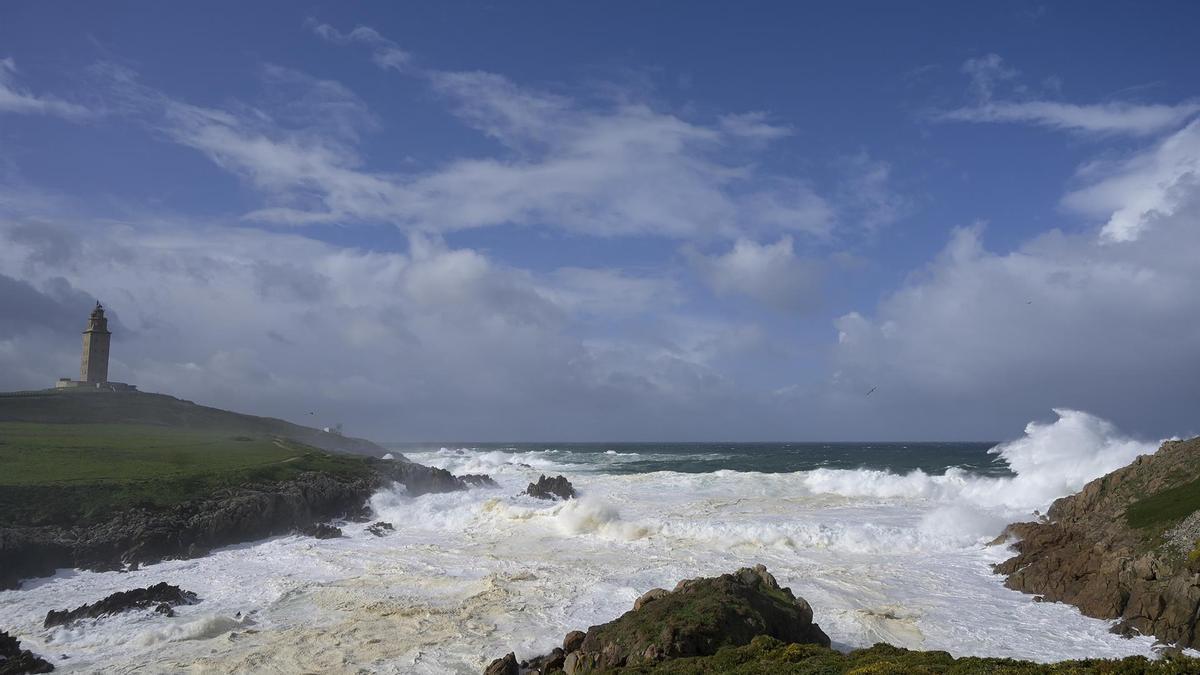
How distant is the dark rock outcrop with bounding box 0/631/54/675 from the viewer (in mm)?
15942

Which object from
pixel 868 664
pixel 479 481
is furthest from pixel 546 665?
pixel 479 481

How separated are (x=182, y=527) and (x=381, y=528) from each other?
8.45m

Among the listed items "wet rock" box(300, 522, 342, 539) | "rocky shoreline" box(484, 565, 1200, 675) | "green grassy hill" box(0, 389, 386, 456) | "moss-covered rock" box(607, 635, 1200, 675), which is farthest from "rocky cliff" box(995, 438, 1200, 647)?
"green grassy hill" box(0, 389, 386, 456)

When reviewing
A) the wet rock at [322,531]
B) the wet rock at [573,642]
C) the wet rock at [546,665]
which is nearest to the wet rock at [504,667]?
the wet rock at [546,665]

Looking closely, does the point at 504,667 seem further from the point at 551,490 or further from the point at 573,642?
the point at 551,490

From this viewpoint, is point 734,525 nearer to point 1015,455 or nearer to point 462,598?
point 462,598

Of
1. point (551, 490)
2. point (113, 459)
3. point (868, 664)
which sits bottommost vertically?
point (551, 490)

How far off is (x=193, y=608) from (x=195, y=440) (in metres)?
33.5

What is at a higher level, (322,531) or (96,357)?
(96,357)

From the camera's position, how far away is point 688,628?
14.2 meters

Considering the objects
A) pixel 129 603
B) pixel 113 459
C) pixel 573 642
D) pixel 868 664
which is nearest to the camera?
pixel 868 664

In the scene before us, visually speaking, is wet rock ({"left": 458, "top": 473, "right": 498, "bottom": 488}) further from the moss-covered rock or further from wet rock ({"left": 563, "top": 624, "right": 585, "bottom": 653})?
the moss-covered rock

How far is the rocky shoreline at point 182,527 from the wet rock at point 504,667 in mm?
18660

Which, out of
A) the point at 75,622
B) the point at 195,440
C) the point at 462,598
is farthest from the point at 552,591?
the point at 195,440
